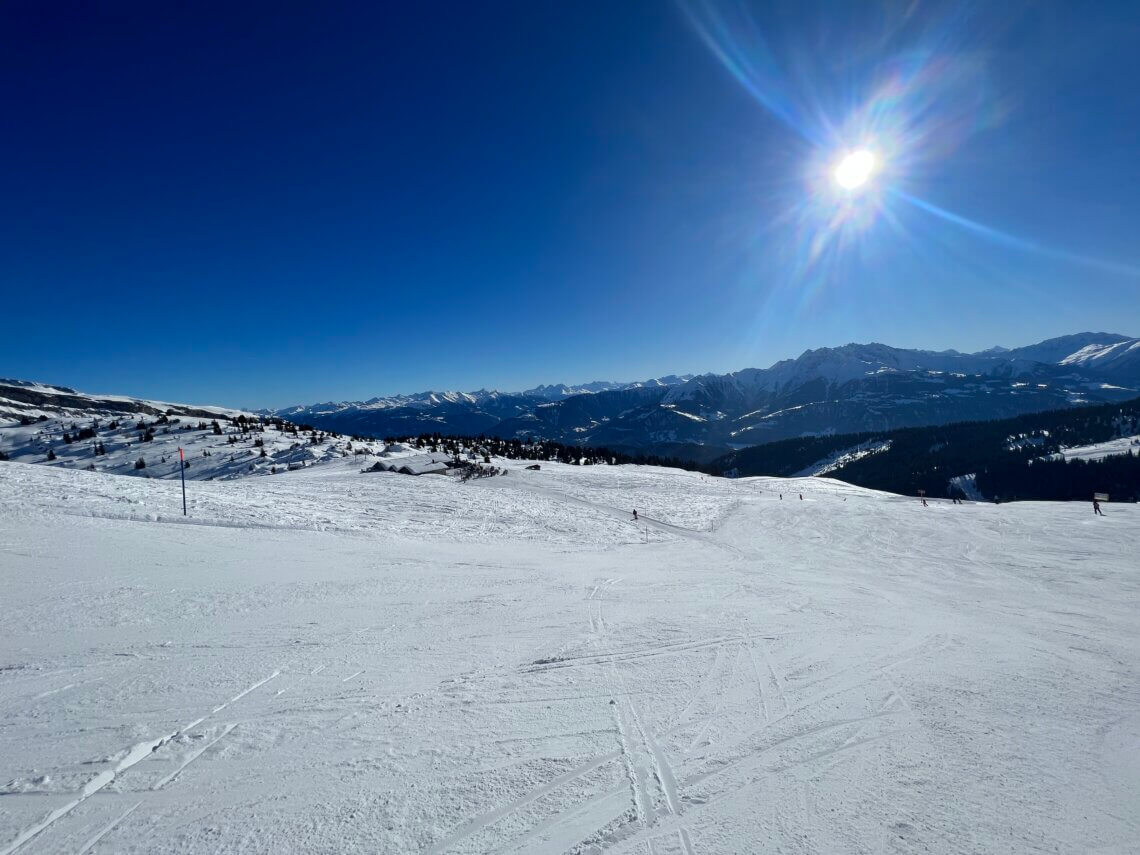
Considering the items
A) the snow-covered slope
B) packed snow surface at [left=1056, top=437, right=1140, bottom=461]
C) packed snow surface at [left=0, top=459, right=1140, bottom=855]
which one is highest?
the snow-covered slope

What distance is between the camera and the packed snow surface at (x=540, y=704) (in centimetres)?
390

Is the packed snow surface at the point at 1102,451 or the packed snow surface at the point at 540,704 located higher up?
the packed snow surface at the point at 540,704

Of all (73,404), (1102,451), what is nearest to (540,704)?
(73,404)

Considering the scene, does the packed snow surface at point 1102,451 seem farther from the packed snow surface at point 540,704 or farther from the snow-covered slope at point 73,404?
the snow-covered slope at point 73,404

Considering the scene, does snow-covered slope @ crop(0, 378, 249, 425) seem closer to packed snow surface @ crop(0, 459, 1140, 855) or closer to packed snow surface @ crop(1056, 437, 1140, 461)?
packed snow surface @ crop(0, 459, 1140, 855)

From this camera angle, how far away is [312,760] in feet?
15.1

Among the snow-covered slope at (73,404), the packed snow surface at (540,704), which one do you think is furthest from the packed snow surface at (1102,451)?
the snow-covered slope at (73,404)

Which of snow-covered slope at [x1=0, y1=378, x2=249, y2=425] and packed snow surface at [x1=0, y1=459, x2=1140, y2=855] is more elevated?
snow-covered slope at [x1=0, y1=378, x2=249, y2=425]

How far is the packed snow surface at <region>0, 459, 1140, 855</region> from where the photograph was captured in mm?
3898

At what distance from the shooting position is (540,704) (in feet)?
18.8

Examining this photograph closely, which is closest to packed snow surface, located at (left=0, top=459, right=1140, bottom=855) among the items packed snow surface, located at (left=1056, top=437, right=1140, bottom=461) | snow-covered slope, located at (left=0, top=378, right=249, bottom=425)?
snow-covered slope, located at (left=0, top=378, right=249, bottom=425)

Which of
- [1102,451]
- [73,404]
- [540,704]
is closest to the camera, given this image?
[540,704]

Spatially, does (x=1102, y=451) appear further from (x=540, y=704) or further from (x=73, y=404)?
(x=73, y=404)

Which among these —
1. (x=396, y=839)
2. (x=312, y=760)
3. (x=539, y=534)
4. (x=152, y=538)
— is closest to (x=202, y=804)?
(x=312, y=760)
